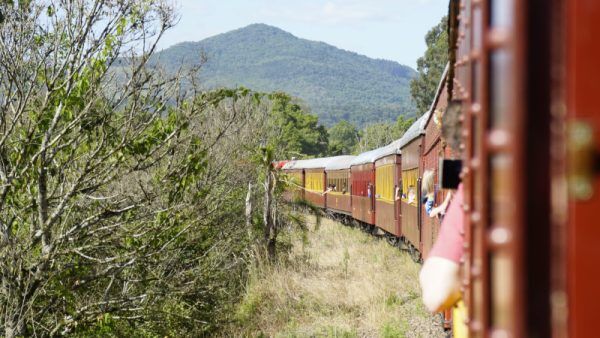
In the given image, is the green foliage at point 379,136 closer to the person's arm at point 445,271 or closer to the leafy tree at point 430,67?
the leafy tree at point 430,67

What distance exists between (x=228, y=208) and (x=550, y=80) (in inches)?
668

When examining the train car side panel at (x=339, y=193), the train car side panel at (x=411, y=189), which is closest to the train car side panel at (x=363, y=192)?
the train car side panel at (x=339, y=193)

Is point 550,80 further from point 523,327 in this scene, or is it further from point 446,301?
point 446,301

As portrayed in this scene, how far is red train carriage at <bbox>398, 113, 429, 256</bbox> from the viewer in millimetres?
13383

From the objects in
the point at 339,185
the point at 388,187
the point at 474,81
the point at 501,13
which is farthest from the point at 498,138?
the point at 339,185

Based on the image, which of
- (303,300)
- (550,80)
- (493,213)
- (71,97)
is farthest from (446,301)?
(303,300)

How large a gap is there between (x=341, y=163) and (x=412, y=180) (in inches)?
672

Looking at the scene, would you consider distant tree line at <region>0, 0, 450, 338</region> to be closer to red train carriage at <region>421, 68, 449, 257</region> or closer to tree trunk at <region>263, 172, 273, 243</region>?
red train carriage at <region>421, 68, 449, 257</region>

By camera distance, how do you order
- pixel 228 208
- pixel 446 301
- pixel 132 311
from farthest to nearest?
pixel 228 208
pixel 132 311
pixel 446 301

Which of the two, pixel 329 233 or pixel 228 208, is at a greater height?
pixel 228 208

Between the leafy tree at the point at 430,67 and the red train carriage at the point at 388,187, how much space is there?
4926cm

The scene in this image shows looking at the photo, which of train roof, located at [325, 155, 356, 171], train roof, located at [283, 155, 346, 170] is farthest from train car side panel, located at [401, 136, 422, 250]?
train roof, located at [283, 155, 346, 170]

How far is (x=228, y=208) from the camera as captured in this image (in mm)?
17984

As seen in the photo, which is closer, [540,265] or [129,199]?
[540,265]
